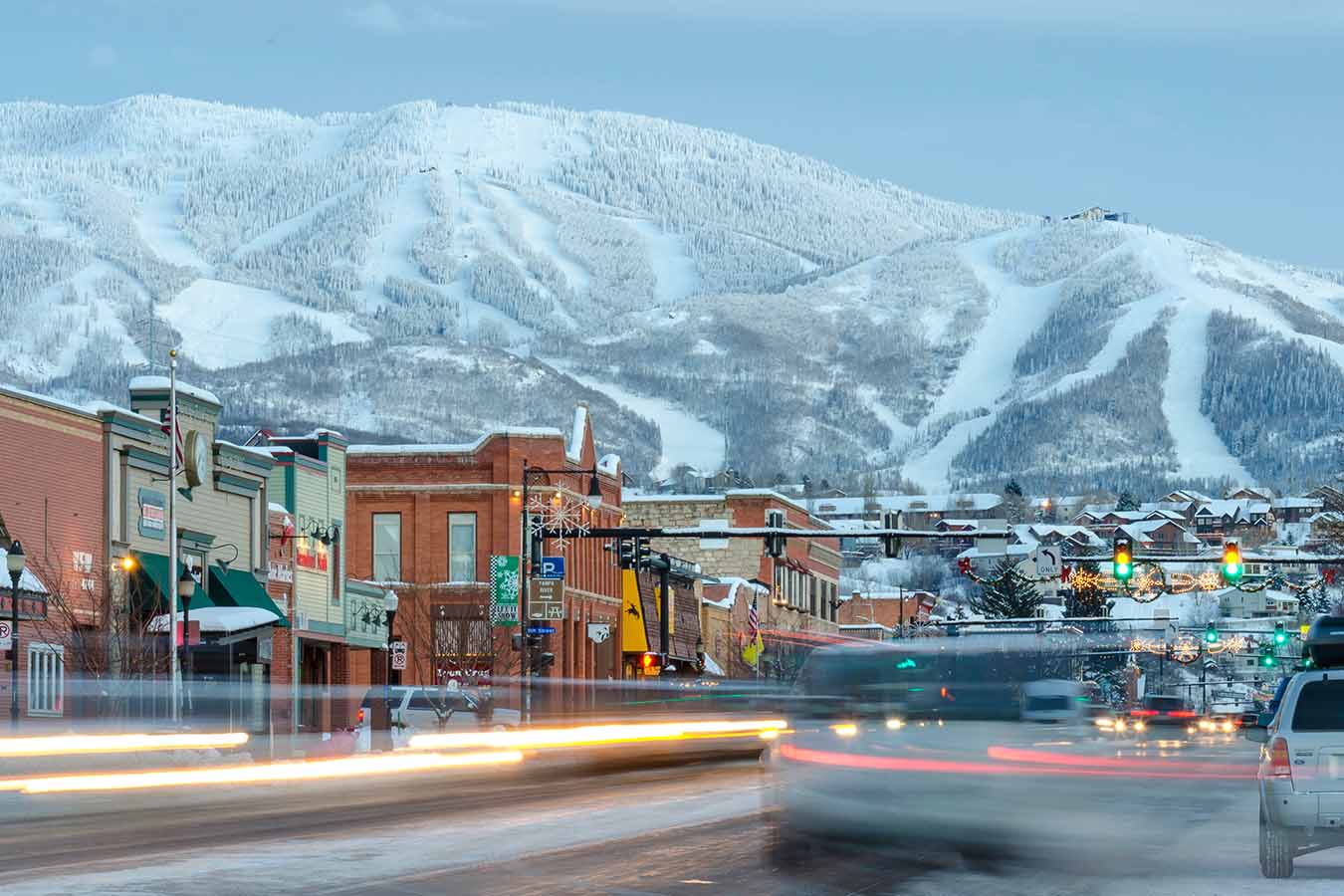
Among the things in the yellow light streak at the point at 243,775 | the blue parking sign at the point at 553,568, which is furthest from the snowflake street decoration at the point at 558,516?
the yellow light streak at the point at 243,775

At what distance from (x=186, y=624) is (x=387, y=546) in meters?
32.6

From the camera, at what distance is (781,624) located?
395ft

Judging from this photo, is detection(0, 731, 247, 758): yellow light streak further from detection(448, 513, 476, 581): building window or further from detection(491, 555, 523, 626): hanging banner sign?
detection(448, 513, 476, 581): building window

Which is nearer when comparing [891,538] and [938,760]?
[938,760]

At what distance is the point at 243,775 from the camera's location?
124 feet

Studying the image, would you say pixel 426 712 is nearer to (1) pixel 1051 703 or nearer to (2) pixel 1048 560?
(2) pixel 1048 560

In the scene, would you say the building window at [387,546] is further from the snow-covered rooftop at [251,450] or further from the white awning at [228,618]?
the white awning at [228,618]

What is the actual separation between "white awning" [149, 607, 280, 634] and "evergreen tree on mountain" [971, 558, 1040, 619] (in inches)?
4323

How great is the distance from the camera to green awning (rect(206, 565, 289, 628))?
192 feet

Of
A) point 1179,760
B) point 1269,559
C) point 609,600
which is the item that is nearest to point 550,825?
point 1179,760

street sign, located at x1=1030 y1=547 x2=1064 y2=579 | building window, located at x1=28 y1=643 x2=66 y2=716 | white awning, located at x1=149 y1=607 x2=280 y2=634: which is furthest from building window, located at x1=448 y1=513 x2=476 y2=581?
building window, located at x1=28 y1=643 x2=66 y2=716

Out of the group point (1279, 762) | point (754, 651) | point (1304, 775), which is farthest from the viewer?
point (754, 651)

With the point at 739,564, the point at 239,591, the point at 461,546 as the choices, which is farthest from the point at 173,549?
the point at 739,564

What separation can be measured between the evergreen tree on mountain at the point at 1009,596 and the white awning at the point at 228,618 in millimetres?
109805
